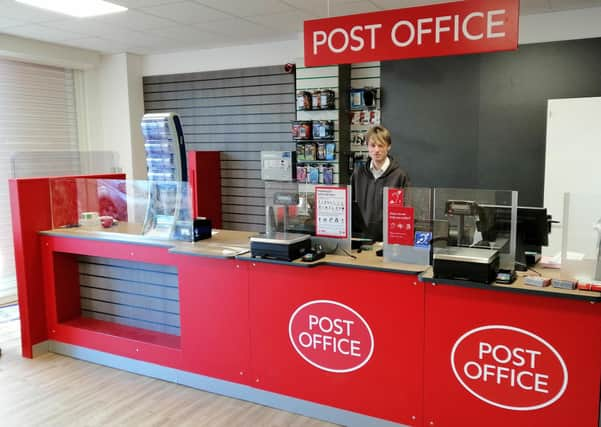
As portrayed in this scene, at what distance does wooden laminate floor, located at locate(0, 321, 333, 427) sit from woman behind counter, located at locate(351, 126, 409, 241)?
1550mm

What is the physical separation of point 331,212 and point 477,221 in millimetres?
861

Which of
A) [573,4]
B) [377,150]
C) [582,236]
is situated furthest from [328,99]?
[582,236]

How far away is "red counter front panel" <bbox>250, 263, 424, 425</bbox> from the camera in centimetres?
275

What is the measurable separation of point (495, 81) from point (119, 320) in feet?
13.3

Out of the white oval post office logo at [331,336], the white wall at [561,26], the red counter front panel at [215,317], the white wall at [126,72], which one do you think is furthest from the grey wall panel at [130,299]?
the white wall at [561,26]

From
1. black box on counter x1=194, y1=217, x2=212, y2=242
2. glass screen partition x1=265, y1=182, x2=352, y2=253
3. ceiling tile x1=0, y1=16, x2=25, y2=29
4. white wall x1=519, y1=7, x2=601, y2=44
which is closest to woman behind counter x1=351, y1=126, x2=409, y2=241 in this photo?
glass screen partition x1=265, y1=182, x2=352, y2=253

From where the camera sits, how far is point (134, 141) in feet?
22.8

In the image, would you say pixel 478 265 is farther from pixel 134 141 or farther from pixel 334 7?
pixel 134 141

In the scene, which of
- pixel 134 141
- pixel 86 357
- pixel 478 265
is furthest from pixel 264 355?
pixel 134 141

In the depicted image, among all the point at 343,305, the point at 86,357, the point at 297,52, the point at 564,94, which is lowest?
the point at 86,357

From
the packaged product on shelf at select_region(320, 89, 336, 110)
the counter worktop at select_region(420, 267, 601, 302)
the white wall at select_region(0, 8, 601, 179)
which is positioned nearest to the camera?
the counter worktop at select_region(420, 267, 601, 302)

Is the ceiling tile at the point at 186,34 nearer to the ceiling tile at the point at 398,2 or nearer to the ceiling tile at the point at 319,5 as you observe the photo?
the ceiling tile at the point at 319,5

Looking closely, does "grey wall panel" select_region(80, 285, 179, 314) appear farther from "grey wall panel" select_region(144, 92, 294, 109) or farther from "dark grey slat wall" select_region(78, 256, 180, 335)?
"grey wall panel" select_region(144, 92, 294, 109)

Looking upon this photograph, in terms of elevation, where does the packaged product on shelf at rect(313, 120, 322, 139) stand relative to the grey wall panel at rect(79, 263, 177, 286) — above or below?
above
